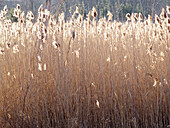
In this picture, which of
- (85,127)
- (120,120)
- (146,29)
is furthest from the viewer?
(146,29)

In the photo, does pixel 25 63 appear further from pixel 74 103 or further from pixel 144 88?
pixel 144 88

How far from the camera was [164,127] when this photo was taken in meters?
1.92

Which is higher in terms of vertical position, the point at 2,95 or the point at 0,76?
the point at 0,76

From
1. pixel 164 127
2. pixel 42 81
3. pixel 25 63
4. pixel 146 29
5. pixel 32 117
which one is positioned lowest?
pixel 164 127

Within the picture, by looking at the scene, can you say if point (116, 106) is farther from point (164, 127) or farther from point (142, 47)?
point (142, 47)

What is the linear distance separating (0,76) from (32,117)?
432 mm

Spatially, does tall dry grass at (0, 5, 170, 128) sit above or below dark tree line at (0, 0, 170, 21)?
below

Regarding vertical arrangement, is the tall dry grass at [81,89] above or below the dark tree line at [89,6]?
below

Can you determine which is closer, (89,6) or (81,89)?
(81,89)

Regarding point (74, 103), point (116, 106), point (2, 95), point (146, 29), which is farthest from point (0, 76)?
point (146, 29)

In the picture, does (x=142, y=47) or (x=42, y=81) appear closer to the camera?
(x=42, y=81)

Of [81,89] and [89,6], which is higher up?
[89,6]

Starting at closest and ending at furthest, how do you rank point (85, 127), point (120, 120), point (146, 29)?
point (85, 127) < point (120, 120) < point (146, 29)

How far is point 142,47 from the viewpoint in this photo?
7.52ft
